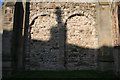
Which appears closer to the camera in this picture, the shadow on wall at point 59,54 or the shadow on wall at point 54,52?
the shadow on wall at point 54,52

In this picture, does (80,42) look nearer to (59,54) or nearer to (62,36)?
(62,36)

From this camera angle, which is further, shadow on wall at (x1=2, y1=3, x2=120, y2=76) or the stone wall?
the stone wall

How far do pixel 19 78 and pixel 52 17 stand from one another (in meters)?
4.30

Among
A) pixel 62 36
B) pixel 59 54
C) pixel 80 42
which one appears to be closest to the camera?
pixel 59 54

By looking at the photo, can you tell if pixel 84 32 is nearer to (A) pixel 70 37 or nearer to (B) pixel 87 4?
(A) pixel 70 37

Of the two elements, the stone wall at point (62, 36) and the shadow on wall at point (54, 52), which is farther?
the stone wall at point (62, 36)

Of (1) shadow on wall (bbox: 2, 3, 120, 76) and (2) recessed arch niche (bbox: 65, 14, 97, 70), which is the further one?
(2) recessed arch niche (bbox: 65, 14, 97, 70)

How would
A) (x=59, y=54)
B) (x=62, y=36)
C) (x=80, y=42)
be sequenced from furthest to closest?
(x=80, y=42), (x=62, y=36), (x=59, y=54)

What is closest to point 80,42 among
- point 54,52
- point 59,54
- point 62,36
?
point 62,36

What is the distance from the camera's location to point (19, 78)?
5.08 m

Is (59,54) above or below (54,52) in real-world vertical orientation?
below

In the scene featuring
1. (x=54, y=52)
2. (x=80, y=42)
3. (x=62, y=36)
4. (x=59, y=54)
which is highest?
(x=62, y=36)

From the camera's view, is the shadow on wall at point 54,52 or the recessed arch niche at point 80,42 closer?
the shadow on wall at point 54,52

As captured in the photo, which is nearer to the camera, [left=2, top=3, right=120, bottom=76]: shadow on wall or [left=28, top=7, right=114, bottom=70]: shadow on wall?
[left=2, top=3, right=120, bottom=76]: shadow on wall
